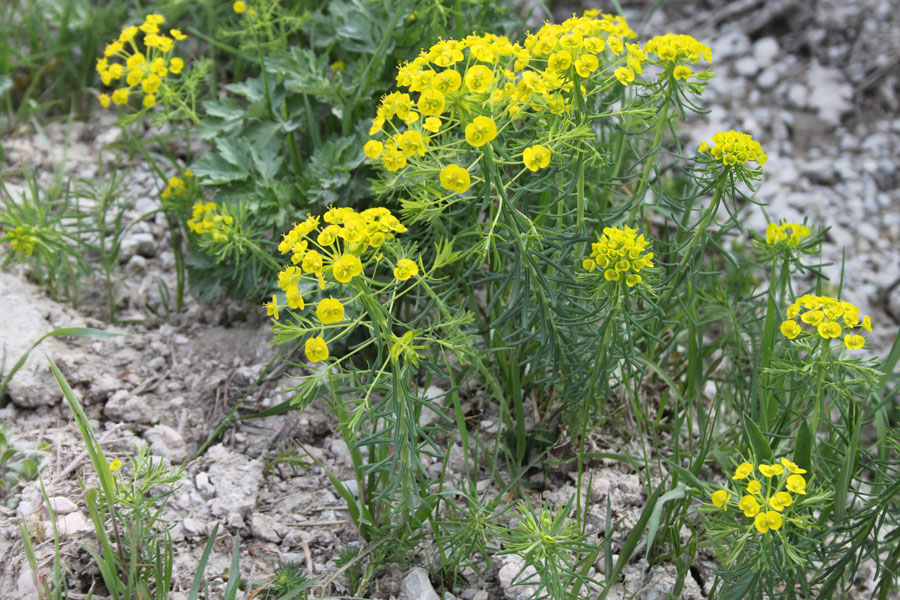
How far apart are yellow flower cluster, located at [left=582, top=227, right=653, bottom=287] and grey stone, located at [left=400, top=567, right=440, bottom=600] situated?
90 centimetres

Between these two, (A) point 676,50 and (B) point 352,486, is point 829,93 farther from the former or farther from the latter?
(B) point 352,486

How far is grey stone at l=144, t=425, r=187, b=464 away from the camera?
2.36 meters

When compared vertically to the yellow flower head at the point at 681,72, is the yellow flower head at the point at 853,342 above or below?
below

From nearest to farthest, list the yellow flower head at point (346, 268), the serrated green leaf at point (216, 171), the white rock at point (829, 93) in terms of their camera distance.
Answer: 1. the yellow flower head at point (346, 268)
2. the serrated green leaf at point (216, 171)
3. the white rock at point (829, 93)

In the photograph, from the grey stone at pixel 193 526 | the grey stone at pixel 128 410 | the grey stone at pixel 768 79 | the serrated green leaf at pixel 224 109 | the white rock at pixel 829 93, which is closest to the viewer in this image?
the grey stone at pixel 193 526

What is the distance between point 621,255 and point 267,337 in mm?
1427

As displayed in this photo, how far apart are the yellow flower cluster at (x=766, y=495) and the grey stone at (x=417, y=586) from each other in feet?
2.43

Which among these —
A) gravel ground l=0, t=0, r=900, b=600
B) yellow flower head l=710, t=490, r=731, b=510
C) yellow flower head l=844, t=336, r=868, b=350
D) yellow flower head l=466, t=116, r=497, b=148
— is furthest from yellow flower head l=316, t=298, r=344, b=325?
yellow flower head l=844, t=336, r=868, b=350

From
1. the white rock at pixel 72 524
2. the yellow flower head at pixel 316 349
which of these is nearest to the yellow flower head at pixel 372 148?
the yellow flower head at pixel 316 349

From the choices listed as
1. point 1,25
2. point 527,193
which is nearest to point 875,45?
point 527,193

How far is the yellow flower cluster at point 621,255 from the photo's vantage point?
71.0 inches

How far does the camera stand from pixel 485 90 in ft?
5.74

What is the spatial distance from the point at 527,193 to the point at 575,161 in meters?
0.16

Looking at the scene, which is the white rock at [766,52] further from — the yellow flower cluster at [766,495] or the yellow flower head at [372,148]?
the yellow flower head at [372,148]
